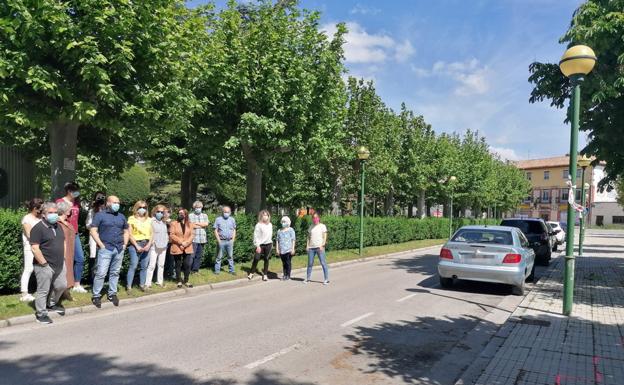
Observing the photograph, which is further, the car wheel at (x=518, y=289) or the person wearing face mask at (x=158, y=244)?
the car wheel at (x=518, y=289)

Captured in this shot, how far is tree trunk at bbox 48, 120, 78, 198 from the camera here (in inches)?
404

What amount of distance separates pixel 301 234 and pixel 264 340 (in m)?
11.2

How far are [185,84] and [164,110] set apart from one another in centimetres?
113

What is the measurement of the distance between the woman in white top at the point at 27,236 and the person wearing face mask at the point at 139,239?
1684mm

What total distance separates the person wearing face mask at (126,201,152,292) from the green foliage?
85.2 feet

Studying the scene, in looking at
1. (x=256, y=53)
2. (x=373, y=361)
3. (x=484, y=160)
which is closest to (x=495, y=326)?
(x=373, y=361)

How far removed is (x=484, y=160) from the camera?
4762 cm

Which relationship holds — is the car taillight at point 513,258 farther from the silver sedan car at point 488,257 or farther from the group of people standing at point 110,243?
the group of people standing at point 110,243

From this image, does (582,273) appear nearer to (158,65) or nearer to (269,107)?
(269,107)

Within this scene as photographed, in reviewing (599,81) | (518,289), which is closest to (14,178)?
(518,289)

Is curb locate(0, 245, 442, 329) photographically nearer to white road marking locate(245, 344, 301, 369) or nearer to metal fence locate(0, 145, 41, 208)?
white road marking locate(245, 344, 301, 369)

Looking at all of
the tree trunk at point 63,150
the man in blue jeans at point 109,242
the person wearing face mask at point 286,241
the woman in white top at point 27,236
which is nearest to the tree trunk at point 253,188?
the person wearing face mask at point 286,241

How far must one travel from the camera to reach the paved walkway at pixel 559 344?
505cm

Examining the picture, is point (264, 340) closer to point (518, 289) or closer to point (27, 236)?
point (27, 236)
